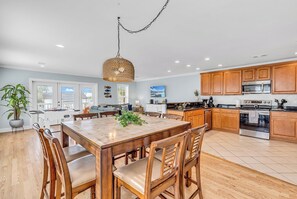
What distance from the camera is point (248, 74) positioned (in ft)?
15.2

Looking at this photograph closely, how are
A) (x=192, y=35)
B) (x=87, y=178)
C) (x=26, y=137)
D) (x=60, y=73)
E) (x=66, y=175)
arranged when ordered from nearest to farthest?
(x=66, y=175) < (x=87, y=178) < (x=192, y=35) < (x=26, y=137) < (x=60, y=73)

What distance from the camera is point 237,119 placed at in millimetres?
4594

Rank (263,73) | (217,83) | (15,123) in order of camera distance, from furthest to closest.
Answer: (217,83) < (15,123) < (263,73)

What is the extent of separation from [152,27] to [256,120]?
4.09m

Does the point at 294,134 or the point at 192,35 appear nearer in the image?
the point at 192,35

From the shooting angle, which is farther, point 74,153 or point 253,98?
point 253,98

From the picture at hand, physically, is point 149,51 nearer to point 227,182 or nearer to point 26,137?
point 227,182

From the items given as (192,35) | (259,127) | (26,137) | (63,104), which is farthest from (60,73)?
(259,127)

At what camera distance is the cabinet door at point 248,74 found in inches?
179

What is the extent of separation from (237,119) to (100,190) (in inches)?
188

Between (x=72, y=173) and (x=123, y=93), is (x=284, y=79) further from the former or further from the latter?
(x=123, y=93)

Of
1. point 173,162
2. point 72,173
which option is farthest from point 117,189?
point 173,162

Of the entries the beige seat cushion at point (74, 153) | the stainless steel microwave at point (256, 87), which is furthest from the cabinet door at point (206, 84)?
the beige seat cushion at point (74, 153)

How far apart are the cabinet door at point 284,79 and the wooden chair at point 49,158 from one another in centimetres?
521
